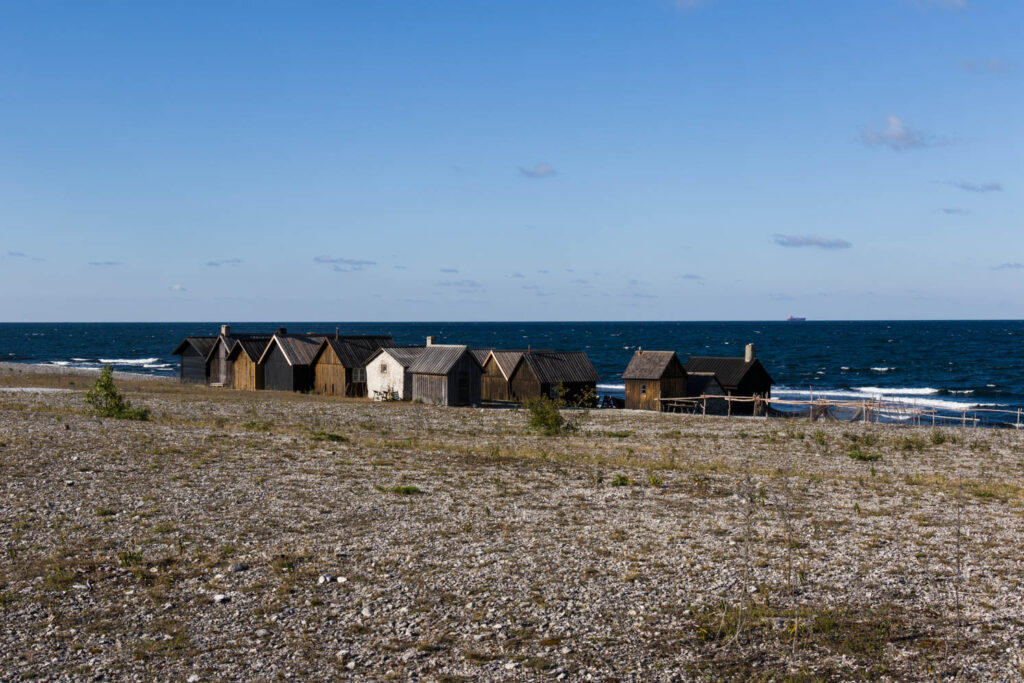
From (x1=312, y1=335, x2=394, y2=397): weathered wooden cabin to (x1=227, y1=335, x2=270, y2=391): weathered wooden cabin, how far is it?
5.29 m

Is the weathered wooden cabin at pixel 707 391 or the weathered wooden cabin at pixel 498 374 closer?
the weathered wooden cabin at pixel 707 391

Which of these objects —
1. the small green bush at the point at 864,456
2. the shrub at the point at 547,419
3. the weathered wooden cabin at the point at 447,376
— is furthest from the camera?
the weathered wooden cabin at the point at 447,376

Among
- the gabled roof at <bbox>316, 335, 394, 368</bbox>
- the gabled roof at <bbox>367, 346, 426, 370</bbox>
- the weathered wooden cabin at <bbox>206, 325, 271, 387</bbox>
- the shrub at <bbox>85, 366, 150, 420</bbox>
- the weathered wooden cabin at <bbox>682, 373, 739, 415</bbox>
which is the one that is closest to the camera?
the shrub at <bbox>85, 366, 150, 420</bbox>

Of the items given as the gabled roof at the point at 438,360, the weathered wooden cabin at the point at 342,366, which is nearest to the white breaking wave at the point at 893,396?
the gabled roof at the point at 438,360

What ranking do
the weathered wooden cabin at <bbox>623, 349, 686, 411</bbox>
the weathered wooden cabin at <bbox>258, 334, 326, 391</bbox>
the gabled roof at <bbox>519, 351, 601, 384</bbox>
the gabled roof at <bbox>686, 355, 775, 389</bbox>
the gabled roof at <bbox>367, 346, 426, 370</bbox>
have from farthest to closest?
1. the weathered wooden cabin at <bbox>258, 334, 326, 391</bbox>
2. the gabled roof at <bbox>686, 355, 775, 389</bbox>
3. the gabled roof at <bbox>367, 346, 426, 370</bbox>
4. the gabled roof at <bbox>519, 351, 601, 384</bbox>
5. the weathered wooden cabin at <bbox>623, 349, 686, 411</bbox>

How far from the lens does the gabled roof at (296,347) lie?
64.5 meters

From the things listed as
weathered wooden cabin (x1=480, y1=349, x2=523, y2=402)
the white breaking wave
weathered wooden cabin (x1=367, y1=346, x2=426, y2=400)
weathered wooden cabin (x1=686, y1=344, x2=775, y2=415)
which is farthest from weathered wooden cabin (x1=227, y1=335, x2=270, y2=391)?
the white breaking wave

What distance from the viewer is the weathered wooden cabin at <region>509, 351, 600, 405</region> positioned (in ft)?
192

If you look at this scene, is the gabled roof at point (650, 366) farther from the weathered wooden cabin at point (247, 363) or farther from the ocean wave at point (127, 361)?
the ocean wave at point (127, 361)

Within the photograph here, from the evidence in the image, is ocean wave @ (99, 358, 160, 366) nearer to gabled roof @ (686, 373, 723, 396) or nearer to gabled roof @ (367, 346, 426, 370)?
gabled roof @ (367, 346, 426, 370)

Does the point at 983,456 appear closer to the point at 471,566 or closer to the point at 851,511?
the point at 851,511

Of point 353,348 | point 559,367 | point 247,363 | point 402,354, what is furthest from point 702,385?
point 247,363

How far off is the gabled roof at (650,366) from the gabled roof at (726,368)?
372 cm

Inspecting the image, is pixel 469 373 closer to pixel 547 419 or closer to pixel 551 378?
pixel 551 378
